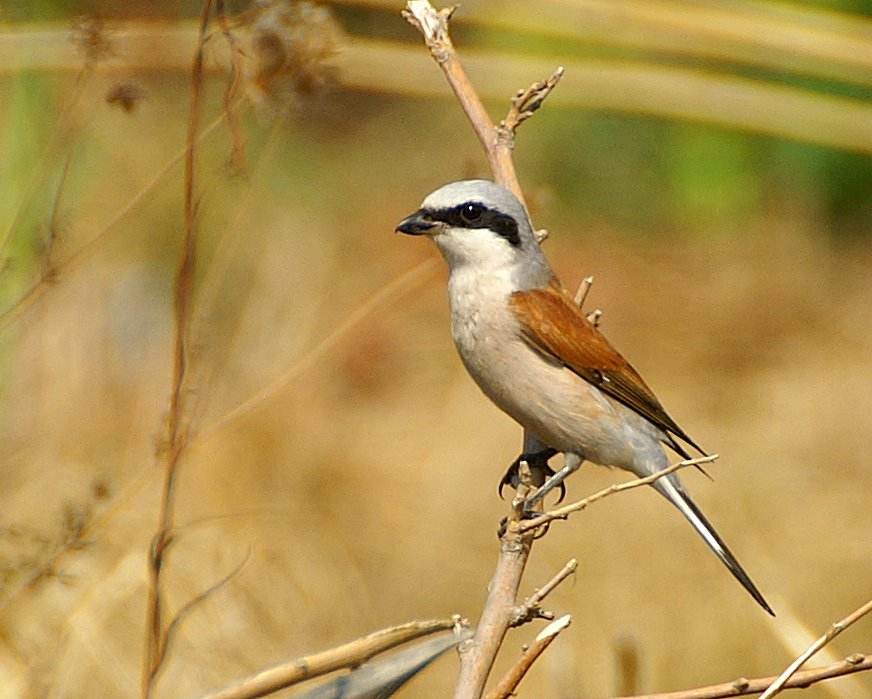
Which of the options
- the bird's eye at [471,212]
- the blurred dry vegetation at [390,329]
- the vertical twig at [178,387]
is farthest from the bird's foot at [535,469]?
the vertical twig at [178,387]

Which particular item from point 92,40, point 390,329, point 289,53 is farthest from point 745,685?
point 390,329

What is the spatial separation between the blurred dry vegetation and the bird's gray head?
81mm

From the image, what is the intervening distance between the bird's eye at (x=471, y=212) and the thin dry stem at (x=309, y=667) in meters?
1.24

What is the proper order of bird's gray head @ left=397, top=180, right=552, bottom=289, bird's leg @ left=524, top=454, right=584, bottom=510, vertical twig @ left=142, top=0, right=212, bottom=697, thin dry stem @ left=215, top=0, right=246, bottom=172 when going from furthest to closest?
bird's gray head @ left=397, top=180, right=552, bottom=289, bird's leg @ left=524, top=454, right=584, bottom=510, thin dry stem @ left=215, top=0, right=246, bottom=172, vertical twig @ left=142, top=0, right=212, bottom=697

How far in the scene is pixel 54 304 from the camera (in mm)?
4898

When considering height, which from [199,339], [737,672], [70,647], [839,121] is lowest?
[737,672]

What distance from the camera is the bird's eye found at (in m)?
2.75

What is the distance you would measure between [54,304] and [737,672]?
2670mm

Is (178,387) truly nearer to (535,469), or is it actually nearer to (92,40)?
(92,40)

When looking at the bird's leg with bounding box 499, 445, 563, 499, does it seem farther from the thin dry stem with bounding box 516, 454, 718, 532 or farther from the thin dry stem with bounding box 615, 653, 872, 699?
the thin dry stem with bounding box 615, 653, 872, 699

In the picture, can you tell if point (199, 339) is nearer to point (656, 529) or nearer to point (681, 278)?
point (656, 529)

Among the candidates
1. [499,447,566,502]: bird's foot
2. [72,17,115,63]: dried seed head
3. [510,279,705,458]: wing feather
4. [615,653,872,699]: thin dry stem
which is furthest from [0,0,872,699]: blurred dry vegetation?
[615,653,872,699]: thin dry stem

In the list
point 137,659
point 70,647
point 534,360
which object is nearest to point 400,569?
point 137,659

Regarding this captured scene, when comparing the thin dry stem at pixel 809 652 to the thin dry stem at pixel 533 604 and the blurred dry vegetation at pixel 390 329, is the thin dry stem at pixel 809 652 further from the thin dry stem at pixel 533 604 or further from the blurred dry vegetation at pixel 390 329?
the blurred dry vegetation at pixel 390 329
